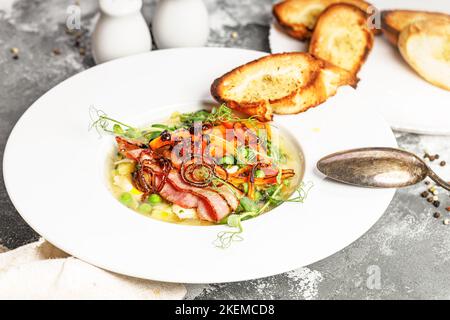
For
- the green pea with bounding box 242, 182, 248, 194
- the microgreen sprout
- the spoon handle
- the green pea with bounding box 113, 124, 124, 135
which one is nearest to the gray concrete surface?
the spoon handle

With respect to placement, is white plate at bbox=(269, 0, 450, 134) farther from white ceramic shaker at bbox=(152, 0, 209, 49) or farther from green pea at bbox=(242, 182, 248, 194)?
green pea at bbox=(242, 182, 248, 194)

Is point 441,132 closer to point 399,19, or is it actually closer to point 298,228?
point 399,19

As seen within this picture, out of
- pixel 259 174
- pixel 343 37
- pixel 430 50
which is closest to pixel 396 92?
pixel 430 50

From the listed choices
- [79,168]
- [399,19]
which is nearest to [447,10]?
[399,19]

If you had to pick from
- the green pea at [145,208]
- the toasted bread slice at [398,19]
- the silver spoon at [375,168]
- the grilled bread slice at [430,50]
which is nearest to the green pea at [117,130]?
the green pea at [145,208]

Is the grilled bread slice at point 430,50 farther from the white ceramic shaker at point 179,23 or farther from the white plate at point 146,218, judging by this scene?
the white ceramic shaker at point 179,23

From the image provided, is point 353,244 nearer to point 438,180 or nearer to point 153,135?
point 438,180
